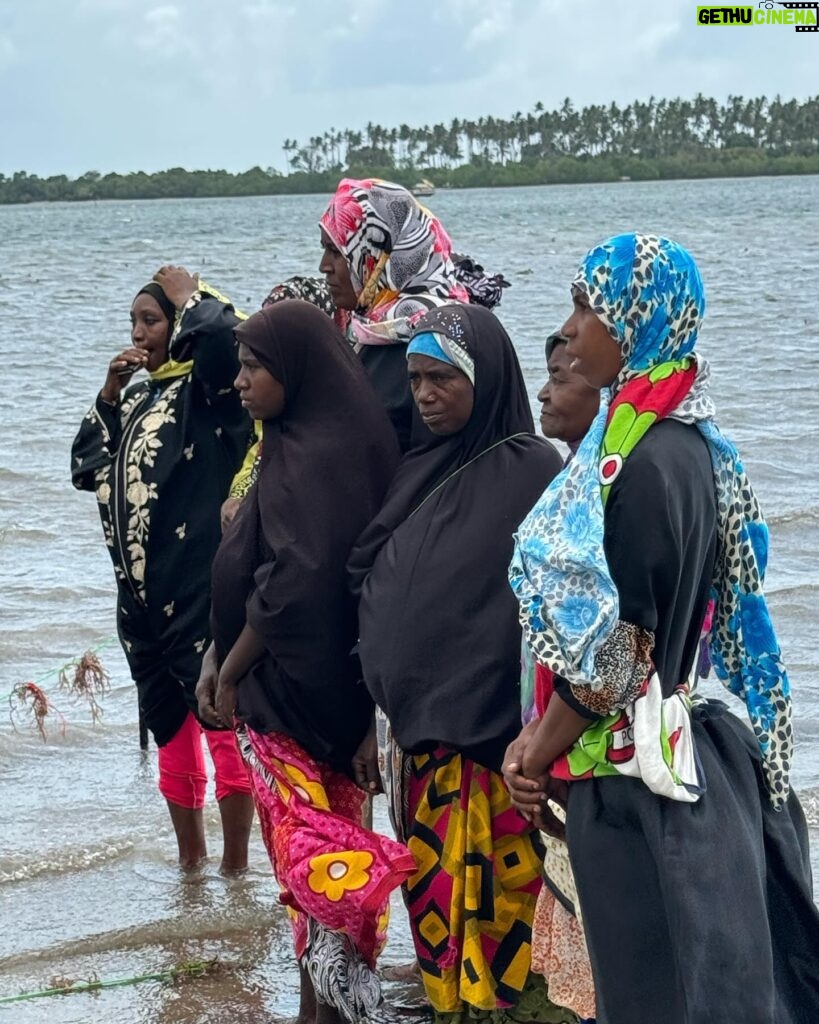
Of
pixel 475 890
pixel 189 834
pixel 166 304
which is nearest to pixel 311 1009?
pixel 475 890

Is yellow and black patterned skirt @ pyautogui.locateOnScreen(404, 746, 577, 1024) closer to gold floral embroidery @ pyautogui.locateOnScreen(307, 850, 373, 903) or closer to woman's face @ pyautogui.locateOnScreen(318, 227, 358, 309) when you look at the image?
gold floral embroidery @ pyautogui.locateOnScreen(307, 850, 373, 903)

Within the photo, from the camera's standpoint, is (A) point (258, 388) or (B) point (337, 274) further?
(B) point (337, 274)

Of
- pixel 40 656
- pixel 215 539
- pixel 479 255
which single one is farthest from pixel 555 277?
pixel 215 539

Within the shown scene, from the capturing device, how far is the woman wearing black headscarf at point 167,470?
15.3ft

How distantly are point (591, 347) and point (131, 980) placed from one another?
2.39 m

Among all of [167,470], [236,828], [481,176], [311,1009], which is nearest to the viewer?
[311,1009]

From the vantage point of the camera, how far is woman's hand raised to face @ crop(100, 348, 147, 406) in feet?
15.1

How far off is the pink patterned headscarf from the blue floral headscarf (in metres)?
1.34

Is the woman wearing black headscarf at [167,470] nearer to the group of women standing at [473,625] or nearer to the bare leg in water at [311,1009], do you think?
the group of women standing at [473,625]

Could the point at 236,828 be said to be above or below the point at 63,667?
above

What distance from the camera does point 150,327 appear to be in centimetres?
471

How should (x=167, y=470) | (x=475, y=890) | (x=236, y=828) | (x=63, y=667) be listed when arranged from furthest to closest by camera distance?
(x=63, y=667)
(x=236, y=828)
(x=167, y=470)
(x=475, y=890)

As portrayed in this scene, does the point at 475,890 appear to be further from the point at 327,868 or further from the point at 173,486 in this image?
the point at 173,486

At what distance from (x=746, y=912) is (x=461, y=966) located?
1.04 m
